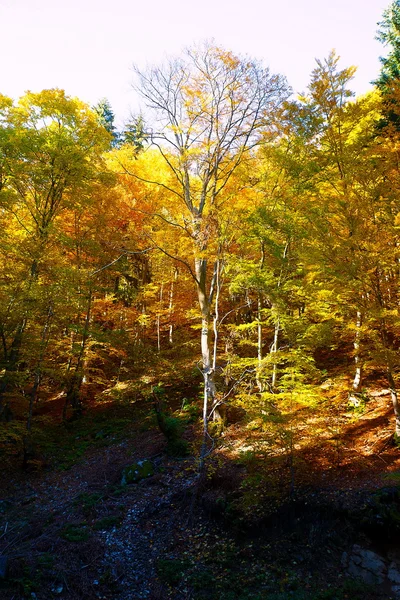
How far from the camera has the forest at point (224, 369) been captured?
6.60m

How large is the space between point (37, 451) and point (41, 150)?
10.6 meters

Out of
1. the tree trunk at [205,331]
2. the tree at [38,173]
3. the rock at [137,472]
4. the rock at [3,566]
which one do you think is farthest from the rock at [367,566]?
the tree at [38,173]

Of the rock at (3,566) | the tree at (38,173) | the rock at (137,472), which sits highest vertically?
the tree at (38,173)

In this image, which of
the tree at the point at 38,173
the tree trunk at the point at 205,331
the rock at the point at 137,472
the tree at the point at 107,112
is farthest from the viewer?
the tree at the point at 107,112

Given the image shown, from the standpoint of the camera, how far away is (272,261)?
12.8 metres

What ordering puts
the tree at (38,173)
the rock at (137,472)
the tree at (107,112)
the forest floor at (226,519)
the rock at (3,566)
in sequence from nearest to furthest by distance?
1. the rock at (3,566)
2. the forest floor at (226,519)
3. the rock at (137,472)
4. the tree at (38,173)
5. the tree at (107,112)

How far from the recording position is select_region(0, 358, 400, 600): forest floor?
20.2 ft

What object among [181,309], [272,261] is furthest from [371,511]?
[181,309]

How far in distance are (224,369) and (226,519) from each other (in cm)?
383

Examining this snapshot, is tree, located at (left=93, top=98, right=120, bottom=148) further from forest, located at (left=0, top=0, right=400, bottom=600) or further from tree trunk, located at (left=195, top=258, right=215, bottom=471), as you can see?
tree trunk, located at (left=195, top=258, right=215, bottom=471)


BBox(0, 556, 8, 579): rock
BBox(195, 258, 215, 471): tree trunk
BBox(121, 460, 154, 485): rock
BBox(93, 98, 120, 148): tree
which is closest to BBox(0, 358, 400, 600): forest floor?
BBox(0, 556, 8, 579): rock

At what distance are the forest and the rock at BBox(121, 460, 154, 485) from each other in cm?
4

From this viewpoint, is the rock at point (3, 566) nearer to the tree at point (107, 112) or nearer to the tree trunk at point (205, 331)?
the tree trunk at point (205, 331)

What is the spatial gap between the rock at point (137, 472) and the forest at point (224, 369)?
40 millimetres
